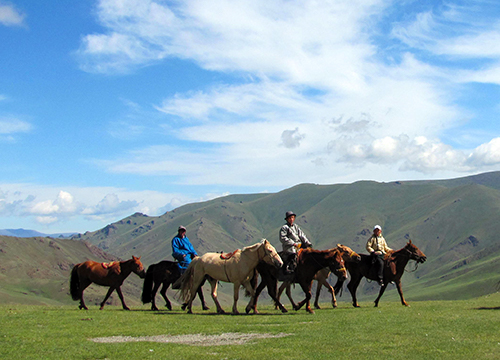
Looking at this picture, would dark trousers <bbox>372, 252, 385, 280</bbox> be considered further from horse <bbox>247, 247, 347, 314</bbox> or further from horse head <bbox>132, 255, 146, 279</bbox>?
horse head <bbox>132, 255, 146, 279</bbox>

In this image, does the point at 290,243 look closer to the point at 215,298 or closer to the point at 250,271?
the point at 250,271

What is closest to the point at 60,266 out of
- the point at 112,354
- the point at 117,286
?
the point at 117,286

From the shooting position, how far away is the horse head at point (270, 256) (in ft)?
60.3

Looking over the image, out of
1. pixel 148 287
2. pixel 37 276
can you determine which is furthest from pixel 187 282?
pixel 37 276

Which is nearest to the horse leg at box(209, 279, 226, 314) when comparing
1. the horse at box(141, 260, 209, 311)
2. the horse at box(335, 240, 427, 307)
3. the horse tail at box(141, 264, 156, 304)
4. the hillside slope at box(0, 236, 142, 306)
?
the horse at box(141, 260, 209, 311)

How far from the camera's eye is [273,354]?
11.1 metres

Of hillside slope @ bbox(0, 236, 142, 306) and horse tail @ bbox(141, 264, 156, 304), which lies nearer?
horse tail @ bbox(141, 264, 156, 304)

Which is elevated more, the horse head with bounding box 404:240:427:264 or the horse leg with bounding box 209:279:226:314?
the horse head with bounding box 404:240:427:264

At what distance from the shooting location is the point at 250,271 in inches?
766

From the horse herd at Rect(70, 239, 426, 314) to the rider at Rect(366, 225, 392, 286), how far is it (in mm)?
253

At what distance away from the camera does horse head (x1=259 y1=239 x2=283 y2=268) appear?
18.4 meters

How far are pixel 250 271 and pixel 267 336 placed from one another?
5943 millimetres

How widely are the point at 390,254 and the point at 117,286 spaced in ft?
41.4

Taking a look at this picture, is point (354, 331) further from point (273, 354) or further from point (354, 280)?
point (354, 280)
